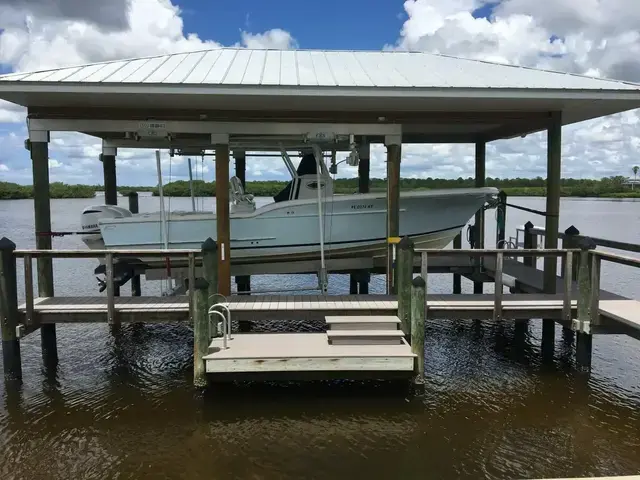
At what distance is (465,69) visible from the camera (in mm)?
8930

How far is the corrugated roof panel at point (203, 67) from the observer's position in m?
7.39

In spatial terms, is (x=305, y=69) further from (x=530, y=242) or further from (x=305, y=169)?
(x=530, y=242)

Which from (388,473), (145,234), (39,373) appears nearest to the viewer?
(388,473)

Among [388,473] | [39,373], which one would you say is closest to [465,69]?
[388,473]

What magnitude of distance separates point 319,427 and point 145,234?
5.22 metres

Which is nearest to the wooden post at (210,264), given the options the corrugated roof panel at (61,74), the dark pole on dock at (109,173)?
the corrugated roof panel at (61,74)

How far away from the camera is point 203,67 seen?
329 inches

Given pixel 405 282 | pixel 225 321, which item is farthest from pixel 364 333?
pixel 225 321

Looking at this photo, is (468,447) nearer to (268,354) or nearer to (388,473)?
(388,473)

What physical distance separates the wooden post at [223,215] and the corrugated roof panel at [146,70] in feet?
4.67

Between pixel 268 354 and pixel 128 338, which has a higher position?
pixel 268 354

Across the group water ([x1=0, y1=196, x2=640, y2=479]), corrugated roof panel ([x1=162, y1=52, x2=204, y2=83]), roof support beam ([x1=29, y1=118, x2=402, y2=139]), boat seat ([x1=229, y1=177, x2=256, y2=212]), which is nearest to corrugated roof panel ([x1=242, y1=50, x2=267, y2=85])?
roof support beam ([x1=29, y1=118, x2=402, y2=139])

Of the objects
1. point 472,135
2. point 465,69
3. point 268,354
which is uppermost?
point 465,69

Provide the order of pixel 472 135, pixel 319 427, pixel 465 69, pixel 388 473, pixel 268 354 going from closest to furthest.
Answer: pixel 388 473 < pixel 319 427 < pixel 268 354 < pixel 465 69 < pixel 472 135
